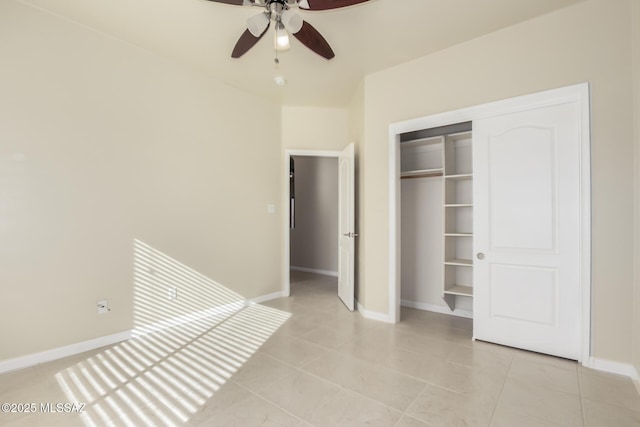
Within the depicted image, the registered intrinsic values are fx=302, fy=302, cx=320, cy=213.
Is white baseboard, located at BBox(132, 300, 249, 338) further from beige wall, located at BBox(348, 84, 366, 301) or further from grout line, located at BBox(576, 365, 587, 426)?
grout line, located at BBox(576, 365, 587, 426)

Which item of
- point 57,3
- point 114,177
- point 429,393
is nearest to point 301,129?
point 114,177

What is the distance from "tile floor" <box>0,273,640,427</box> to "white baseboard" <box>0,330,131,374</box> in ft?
0.24

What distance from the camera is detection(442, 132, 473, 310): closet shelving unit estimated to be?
3.43 meters

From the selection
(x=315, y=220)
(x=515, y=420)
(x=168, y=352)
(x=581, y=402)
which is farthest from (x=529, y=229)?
(x=315, y=220)

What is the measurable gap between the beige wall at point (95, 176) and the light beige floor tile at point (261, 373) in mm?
1385

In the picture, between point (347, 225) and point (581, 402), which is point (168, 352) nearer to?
point (347, 225)

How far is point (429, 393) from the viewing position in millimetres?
2039

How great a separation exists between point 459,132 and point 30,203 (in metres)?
4.06

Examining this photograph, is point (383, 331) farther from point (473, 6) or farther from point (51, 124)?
point (51, 124)

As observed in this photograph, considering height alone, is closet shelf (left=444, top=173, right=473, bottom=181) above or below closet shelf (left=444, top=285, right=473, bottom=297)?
above

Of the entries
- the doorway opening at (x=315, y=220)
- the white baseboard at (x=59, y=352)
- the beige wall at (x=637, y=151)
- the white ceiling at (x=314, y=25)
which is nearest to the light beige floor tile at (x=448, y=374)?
the beige wall at (x=637, y=151)

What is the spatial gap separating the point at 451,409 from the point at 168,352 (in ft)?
7.48

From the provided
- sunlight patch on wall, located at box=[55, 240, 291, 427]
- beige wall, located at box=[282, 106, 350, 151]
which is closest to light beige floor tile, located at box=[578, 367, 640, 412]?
sunlight patch on wall, located at box=[55, 240, 291, 427]

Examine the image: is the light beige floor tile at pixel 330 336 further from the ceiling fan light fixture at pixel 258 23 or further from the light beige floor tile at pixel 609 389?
the ceiling fan light fixture at pixel 258 23
